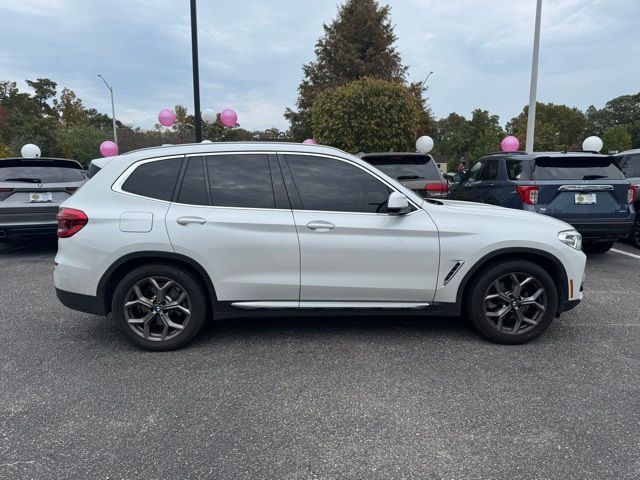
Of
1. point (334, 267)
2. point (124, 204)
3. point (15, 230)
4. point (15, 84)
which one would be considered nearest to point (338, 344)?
point (334, 267)

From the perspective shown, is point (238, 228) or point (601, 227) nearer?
point (238, 228)

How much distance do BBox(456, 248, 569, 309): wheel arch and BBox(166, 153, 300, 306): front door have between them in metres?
1.44

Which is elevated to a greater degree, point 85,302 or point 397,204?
point 397,204

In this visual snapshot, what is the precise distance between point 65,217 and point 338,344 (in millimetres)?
Result: 2516

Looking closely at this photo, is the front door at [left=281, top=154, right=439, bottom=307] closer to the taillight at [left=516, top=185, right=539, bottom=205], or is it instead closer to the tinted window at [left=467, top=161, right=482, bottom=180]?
the taillight at [left=516, top=185, right=539, bottom=205]

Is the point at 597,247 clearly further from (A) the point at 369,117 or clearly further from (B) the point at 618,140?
(B) the point at 618,140

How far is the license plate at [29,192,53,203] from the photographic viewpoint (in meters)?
7.16

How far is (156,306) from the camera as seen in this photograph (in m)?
3.73

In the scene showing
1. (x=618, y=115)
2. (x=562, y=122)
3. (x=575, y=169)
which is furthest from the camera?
(x=618, y=115)

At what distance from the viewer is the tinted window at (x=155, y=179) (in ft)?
12.3

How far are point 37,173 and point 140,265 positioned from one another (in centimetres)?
497

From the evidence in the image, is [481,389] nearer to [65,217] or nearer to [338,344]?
[338,344]

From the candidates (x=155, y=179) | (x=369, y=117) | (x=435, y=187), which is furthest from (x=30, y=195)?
(x=369, y=117)

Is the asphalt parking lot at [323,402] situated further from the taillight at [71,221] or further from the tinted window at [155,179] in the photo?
the tinted window at [155,179]
